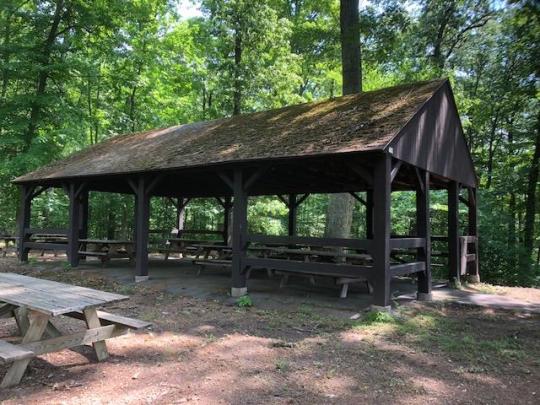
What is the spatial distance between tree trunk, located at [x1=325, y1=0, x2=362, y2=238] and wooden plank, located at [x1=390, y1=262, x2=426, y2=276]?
404 cm

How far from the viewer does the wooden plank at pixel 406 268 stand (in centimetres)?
751

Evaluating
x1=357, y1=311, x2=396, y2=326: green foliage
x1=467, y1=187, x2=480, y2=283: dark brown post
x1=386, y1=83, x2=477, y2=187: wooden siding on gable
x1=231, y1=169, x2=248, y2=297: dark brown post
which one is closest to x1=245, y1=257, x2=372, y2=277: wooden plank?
x1=231, y1=169, x2=248, y2=297: dark brown post

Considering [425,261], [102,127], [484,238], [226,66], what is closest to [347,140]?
[425,261]

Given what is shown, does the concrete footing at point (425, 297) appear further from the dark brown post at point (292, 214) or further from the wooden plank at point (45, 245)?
the wooden plank at point (45, 245)

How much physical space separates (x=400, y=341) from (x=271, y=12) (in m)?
16.7

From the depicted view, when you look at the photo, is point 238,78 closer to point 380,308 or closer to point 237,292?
point 237,292

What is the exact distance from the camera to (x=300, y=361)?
4965mm

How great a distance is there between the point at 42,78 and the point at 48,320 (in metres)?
16.4

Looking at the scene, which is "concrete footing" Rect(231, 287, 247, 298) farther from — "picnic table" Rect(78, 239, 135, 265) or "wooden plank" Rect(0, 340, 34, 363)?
"picnic table" Rect(78, 239, 135, 265)

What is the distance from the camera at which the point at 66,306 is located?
4.16 meters

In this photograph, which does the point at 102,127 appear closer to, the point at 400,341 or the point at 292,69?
the point at 292,69

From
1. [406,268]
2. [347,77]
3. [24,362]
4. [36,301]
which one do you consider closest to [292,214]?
[347,77]

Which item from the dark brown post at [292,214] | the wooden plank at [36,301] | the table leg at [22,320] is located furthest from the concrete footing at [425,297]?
the table leg at [22,320]

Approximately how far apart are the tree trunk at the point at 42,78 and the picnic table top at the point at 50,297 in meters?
14.2
